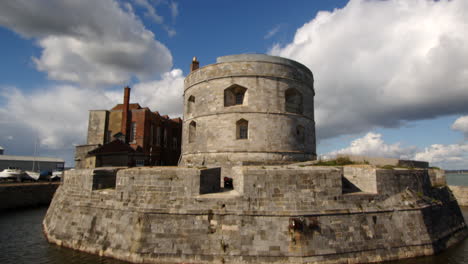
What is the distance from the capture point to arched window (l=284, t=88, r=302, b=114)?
15.9m

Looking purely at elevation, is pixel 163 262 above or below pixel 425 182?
below

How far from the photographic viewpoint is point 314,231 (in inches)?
348

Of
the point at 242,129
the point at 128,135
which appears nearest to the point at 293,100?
the point at 242,129

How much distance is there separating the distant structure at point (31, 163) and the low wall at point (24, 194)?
83.9 ft

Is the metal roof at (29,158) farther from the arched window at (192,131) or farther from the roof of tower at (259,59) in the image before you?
the roof of tower at (259,59)

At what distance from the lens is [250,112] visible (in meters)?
14.7

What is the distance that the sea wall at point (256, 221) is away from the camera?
8641 mm

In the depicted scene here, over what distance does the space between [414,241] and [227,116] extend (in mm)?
10242

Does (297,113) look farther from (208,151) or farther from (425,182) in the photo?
(425,182)

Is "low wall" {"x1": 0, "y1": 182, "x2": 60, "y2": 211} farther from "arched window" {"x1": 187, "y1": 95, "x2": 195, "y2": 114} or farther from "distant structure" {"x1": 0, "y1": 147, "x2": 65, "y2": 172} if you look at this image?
"distant structure" {"x1": 0, "y1": 147, "x2": 65, "y2": 172}

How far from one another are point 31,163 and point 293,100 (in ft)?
184

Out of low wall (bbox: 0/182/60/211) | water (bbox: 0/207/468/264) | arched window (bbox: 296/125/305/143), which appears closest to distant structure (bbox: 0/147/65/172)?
low wall (bbox: 0/182/60/211)

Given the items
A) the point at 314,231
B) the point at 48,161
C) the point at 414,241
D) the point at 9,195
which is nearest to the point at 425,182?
the point at 414,241

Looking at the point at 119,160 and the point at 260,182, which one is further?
the point at 119,160
